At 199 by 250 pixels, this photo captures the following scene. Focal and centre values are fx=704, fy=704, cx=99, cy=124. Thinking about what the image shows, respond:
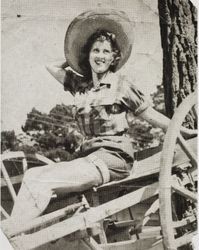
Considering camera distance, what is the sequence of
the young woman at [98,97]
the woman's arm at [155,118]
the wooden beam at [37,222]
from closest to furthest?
the wooden beam at [37,222] < the young woman at [98,97] < the woman's arm at [155,118]

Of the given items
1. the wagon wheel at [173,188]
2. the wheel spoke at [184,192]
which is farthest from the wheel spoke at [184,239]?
the wheel spoke at [184,192]

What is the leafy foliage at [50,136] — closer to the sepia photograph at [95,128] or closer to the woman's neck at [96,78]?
the sepia photograph at [95,128]

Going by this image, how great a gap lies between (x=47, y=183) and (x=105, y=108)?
1.05 feet

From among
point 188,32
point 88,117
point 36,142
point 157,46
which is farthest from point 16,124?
point 188,32

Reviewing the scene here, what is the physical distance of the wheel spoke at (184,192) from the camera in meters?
2.39

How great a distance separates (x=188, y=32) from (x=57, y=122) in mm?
634

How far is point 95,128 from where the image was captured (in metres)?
2.30

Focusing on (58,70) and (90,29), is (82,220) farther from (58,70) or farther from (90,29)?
(90,29)

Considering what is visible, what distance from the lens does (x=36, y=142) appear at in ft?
7.27

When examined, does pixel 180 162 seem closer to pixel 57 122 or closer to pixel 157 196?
pixel 157 196

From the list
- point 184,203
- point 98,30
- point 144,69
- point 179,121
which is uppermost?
point 98,30

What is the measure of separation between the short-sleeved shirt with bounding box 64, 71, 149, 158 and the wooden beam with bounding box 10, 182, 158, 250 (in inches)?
5.5

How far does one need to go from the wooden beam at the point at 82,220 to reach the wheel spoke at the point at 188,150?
163 millimetres

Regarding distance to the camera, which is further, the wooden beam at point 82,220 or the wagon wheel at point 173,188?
the wagon wheel at point 173,188
